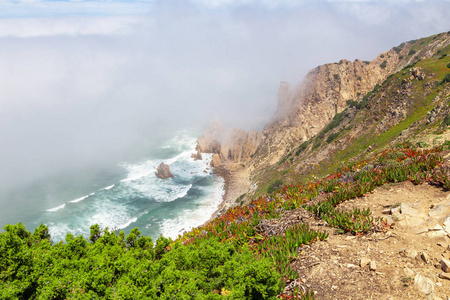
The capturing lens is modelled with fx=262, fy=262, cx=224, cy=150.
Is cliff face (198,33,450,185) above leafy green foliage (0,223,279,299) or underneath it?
above

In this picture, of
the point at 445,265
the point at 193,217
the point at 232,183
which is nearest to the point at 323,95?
the point at 232,183

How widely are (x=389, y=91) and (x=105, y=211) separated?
208ft

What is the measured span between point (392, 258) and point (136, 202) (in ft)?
214

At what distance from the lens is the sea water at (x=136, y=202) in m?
55.6

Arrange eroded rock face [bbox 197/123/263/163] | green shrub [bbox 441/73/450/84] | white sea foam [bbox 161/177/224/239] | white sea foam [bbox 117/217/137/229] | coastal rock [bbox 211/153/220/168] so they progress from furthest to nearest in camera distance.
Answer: eroded rock face [bbox 197/123/263/163], coastal rock [bbox 211/153/220/168], white sea foam [bbox 117/217/137/229], white sea foam [bbox 161/177/224/239], green shrub [bbox 441/73/450/84]

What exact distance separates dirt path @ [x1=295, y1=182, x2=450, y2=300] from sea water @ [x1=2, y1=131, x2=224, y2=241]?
3894 centimetres

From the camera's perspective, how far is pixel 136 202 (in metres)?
65.8

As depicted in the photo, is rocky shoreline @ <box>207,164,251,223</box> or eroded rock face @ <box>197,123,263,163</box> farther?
eroded rock face @ <box>197,123,263,163</box>

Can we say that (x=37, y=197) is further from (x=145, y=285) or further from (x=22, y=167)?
(x=145, y=285)

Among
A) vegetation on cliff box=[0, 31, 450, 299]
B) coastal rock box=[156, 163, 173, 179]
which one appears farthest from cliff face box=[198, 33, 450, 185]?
vegetation on cliff box=[0, 31, 450, 299]

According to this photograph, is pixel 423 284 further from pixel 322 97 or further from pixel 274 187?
pixel 322 97

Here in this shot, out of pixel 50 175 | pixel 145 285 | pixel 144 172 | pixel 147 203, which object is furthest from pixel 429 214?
pixel 50 175

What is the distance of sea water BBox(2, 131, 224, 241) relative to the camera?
5559 cm

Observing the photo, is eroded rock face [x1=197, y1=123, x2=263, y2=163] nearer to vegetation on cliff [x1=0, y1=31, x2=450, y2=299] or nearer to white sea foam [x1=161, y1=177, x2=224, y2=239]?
white sea foam [x1=161, y1=177, x2=224, y2=239]
